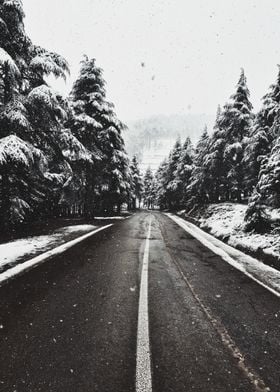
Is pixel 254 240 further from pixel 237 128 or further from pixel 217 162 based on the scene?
pixel 237 128

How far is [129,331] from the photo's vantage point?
3467mm

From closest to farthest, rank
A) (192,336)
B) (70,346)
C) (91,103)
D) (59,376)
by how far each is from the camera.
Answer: (59,376) < (70,346) < (192,336) < (91,103)

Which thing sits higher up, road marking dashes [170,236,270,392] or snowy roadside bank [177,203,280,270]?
snowy roadside bank [177,203,280,270]

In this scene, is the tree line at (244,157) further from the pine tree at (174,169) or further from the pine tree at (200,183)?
the pine tree at (174,169)

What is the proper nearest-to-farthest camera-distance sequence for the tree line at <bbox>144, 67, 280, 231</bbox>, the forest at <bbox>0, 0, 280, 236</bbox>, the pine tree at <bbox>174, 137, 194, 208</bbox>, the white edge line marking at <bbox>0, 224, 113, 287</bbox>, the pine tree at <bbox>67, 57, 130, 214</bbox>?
1. the white edge line marking at <bbox>0, 224, 113, 287</bbox>
2. the forest at <bbox>0, 0, 280, 236</bbox>
3. the tree line at <bbox>144, 67, 280, 231</bbox>
4. the pine tree at <bbox>67, 57, 130, 214</bbox>
5. the pine tree at <bbox>174, 137, 194, 208</bbox>

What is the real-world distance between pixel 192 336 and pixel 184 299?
4.04ft

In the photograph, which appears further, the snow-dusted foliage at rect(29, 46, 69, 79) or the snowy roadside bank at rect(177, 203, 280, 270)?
the snow-dusted foliage at rect(29, 46, 69, 79)

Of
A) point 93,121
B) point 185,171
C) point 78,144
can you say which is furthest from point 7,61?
point 185,171

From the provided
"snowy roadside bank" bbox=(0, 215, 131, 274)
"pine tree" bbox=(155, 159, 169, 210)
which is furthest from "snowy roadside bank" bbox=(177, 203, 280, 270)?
"pine tree" bbox=(155, 159, 169, 210)

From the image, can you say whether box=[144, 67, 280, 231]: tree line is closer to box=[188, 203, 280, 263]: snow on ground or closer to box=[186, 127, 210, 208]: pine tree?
box=[186, 127, 210, 208]: pine tree

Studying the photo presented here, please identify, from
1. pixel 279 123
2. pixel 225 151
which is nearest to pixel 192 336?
pixel 279 123

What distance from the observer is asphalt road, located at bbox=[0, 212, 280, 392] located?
2586 mm

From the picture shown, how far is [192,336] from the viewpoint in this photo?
343 cm

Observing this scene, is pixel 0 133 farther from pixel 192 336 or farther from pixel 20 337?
pixel 192 336
